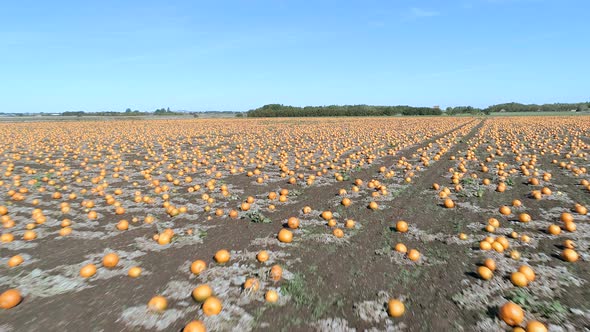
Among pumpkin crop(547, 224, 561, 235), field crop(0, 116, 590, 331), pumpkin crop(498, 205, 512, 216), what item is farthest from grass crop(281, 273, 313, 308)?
pumpkin crop(498, 205, 512, 216)

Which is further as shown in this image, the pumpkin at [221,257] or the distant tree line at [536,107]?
the distant tree line at [536,107]

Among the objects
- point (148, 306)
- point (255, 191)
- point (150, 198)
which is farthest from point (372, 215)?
point (150, 198)

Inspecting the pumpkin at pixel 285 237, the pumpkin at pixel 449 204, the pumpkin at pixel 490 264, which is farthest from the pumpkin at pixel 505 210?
the pumpkin at pixel 285 237

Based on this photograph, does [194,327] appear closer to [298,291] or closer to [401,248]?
[298,291]

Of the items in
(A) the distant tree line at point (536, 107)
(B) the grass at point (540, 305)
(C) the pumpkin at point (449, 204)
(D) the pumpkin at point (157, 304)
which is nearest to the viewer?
(B) the grass at point (540, 305)

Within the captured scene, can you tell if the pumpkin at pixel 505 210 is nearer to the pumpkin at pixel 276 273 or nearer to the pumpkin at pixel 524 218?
the pumpkin at pixel 524 218

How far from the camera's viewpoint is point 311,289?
4.24 meters

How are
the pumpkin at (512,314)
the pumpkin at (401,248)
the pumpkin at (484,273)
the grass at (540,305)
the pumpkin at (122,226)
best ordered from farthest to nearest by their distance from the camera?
the pumpkin at (122,226) < the pumpkin at (401,248) < the pumpkin at (484,273) < the grass at (540,305) < the pumpkin at (512,314)

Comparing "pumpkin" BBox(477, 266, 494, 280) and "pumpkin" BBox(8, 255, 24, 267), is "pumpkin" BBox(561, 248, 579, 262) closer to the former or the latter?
"pumpkin" BBox(477, 266, 494, 280)

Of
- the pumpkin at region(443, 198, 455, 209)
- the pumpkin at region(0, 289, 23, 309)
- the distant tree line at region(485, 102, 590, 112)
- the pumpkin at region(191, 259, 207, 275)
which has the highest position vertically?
the pumpkin at region(0, 289, 23, 309)

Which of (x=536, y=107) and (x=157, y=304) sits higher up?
(x=157, y=304)

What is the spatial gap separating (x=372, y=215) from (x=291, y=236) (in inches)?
91.1

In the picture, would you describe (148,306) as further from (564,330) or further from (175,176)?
(175,176)

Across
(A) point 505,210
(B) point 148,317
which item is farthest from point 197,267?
(A) point 505,210
